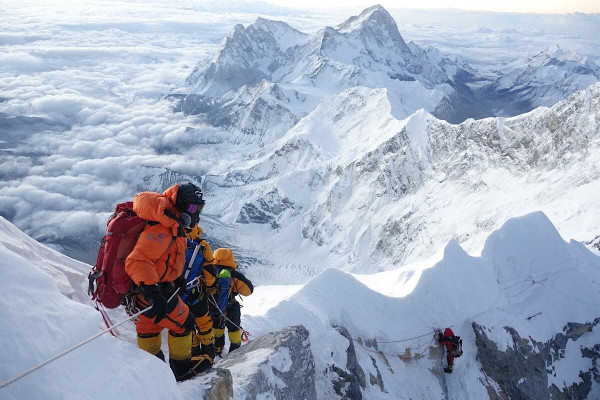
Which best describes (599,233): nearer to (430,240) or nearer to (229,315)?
(229,315)

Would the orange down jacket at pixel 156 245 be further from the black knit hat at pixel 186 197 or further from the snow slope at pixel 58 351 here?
the snow slope at pixel 58 351

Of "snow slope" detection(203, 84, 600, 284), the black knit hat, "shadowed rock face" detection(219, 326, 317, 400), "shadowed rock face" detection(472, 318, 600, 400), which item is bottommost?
"snow slope" detection(203, 84, 600, 284)

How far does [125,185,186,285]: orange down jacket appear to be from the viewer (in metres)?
6.12

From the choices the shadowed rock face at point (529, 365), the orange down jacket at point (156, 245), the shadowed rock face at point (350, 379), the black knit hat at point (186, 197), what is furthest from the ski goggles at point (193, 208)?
the shadowed rock face at point (529, 365)

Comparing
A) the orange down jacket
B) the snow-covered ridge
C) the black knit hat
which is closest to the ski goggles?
the black knit hat

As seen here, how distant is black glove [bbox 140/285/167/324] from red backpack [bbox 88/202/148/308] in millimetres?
389

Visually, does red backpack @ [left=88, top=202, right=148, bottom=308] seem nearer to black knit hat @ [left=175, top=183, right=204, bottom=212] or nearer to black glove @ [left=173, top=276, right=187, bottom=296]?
black knit hat @ [left=175, top=183, right=204, bottom=212]

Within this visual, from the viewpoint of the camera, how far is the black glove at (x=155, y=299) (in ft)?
20.5

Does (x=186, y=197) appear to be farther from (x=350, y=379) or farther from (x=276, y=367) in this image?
(x=350, y=379)

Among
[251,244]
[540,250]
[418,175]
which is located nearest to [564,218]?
[540,250]

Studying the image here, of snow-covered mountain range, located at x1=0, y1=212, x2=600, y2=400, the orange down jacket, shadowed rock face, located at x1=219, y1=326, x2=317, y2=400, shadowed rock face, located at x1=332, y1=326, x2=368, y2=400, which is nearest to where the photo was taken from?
snow-covered mountain range, located at x1=0, y1=212, x2=600, y2=400

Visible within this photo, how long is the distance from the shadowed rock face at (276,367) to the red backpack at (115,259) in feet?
9.19

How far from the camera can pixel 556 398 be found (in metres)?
15.1

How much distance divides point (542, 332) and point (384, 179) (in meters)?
111
